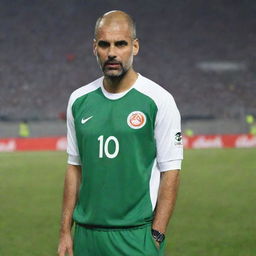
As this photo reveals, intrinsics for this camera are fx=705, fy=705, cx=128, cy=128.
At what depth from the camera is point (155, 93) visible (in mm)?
3533

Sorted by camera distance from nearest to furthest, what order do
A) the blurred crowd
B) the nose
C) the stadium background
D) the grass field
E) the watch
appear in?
the nose
the watch
the grass field
the stadium background
the blurred crowd

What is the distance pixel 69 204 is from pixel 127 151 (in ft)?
1.44

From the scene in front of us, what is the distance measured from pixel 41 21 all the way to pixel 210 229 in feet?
115

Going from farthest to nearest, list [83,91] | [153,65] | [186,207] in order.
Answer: [153,65]
[186,207]
[83,91]

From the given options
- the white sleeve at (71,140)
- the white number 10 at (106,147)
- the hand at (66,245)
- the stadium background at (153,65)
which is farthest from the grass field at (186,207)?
the white number 10 at (106,147)

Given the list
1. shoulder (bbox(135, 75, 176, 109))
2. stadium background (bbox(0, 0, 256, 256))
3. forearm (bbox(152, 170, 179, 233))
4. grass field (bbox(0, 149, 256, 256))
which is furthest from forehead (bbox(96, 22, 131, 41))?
stadium background (bbox(0, 0, 256, 256))

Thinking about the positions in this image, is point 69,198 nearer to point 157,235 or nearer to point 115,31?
point 157,235

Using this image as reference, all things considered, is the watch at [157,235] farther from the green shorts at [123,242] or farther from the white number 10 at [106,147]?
the white number 10 at [106,147]

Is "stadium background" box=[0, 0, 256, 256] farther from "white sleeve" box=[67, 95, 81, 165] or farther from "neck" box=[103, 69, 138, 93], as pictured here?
"neck" box=[103, 69, 138, 93]

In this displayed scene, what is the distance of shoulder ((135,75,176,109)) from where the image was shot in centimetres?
351

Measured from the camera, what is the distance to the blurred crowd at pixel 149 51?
40.2 metres

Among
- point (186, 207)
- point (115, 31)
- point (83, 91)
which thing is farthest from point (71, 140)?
point (186, 207)

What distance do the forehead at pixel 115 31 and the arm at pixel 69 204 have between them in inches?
28.6

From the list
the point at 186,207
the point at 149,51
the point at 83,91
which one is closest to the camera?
the point at 83,91
